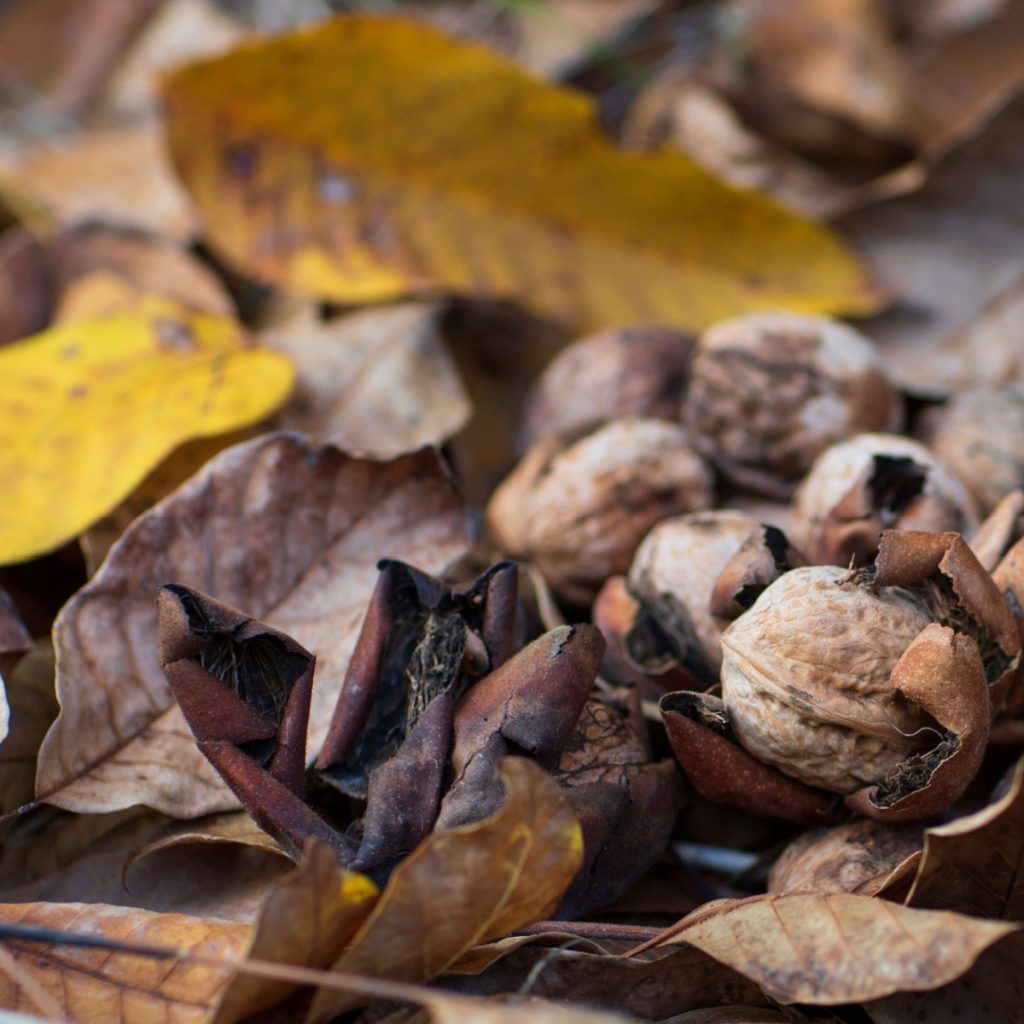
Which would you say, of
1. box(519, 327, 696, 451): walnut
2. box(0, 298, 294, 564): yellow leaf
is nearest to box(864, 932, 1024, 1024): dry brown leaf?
box(519, 327, 696, 451): walnut

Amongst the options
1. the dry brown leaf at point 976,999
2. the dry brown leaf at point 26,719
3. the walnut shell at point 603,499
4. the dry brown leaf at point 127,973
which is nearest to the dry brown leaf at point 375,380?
the walnut shell at point 603,499

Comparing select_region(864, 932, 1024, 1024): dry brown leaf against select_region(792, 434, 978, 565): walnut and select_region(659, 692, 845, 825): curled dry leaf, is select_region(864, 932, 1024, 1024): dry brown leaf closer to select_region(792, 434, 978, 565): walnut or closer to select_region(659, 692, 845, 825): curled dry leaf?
select_region(659, 692, 845, 825): curled dry leaf

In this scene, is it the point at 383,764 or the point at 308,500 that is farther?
the point at 308,500

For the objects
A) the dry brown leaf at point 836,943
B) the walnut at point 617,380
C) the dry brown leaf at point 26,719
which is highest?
the dry brown leaf at point 26,719

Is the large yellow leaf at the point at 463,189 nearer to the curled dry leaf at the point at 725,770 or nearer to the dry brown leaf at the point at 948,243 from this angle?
the dry brown leaf at the point at 948,243

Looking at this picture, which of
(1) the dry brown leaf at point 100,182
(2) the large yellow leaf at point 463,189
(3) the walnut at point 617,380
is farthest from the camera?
(1) the dry brown leaf at point 100,182

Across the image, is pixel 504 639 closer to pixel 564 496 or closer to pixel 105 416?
pixel 564 496

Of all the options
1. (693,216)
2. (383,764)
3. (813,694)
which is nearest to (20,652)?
(383,764)
